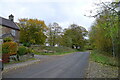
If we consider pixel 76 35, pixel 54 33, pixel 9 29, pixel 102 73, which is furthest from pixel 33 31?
pixel 76 35

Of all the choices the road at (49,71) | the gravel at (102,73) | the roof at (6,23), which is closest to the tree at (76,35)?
the roof at (6,23)

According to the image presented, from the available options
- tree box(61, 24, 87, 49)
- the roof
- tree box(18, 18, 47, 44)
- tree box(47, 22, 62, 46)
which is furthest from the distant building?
tree box(61, 24, 87, 49)

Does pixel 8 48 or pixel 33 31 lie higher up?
pixel 33 31

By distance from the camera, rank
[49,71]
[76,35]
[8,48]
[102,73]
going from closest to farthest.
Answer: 1. [102,73]
2. [49,71]
3. [8,48]
4. [76,35]

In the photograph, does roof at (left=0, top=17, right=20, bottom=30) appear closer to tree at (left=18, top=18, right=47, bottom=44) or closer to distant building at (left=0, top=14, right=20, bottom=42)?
distant building at (left=0, top=14, right=20, bottom=42)

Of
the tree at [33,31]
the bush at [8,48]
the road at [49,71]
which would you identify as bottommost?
the road at [49,71]

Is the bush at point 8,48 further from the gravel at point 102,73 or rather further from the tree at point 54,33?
the tree at point 54,33

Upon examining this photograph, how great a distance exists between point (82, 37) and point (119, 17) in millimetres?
49817

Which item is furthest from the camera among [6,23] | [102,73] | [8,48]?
[6,23]

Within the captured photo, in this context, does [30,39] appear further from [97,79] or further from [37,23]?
[97,79]

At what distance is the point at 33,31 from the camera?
95.0ft

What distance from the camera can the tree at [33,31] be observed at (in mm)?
28725

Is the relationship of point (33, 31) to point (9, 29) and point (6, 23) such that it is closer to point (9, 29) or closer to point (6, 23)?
point (9, 29)

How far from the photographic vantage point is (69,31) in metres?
53.5
